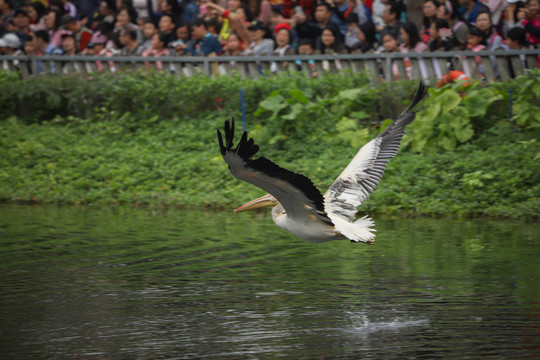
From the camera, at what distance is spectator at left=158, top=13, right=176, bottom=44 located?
57.7 feet

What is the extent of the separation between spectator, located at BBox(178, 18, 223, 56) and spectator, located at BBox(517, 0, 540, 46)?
19.4 ft

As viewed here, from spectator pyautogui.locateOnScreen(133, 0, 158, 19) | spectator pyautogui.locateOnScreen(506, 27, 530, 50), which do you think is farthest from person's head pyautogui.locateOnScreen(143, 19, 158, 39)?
spectator pyautogui.locateOnScreen(506, 27, 530, 50)

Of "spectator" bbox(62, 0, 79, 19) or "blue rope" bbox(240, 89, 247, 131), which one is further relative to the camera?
"spectator" bbox(62, 0, 79, 19)

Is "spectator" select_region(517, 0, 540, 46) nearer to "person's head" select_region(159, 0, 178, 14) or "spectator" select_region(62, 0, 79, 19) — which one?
"person's head" select_region(159, 0, 178, 14)

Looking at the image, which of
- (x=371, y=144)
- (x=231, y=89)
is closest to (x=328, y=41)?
(x=231, y=89)

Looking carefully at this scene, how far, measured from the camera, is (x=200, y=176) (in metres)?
13.8

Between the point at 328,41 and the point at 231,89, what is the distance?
77.5 inches

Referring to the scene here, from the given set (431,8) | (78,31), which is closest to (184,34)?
(78,31)

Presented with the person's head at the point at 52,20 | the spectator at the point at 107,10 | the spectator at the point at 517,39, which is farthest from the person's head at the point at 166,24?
the spectator at the point at 517,39

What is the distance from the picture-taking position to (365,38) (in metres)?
15.4

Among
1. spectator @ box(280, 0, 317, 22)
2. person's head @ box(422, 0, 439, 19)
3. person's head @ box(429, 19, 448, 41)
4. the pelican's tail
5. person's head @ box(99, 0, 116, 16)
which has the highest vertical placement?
person's head @ box(99, 0, 116, 16)

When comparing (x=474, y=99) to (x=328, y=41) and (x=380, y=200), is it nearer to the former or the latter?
(x=380, y=200)

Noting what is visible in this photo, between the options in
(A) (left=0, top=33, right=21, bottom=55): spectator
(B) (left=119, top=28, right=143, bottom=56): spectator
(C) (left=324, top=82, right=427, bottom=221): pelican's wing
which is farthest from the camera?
(A) (left=0, top=33, right=21, bottom=55): spectator

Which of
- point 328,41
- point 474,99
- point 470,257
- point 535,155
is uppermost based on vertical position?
point 328,41
